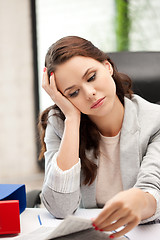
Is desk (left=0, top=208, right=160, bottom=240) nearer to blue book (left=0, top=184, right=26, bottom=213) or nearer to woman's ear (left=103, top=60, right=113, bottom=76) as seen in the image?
blue book (left=0, top=184, right=26, bottom=213)

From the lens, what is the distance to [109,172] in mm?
1344

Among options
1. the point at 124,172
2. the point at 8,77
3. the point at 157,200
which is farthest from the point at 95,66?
the point at 8,77

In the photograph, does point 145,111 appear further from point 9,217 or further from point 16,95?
point 16,95

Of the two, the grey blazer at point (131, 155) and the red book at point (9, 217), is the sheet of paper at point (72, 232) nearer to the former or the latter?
the red book at point (9, 217)

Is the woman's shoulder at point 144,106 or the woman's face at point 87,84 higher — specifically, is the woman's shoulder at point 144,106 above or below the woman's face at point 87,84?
below

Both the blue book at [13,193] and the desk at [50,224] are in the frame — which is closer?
the desk at [50,224]

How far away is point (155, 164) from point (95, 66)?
1.26 feet

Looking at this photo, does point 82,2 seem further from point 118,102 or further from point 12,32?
point 118,102

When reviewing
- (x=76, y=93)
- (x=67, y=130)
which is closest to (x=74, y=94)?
(x=76, y=93)

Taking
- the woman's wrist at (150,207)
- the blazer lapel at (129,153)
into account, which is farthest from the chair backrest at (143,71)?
the woman's wrist at (150,207)

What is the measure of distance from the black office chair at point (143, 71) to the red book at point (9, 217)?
0.86m

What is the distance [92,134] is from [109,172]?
0.15m

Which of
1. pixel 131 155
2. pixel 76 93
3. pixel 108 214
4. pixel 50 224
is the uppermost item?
pixel 76 93

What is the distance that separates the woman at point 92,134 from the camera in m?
1.21
